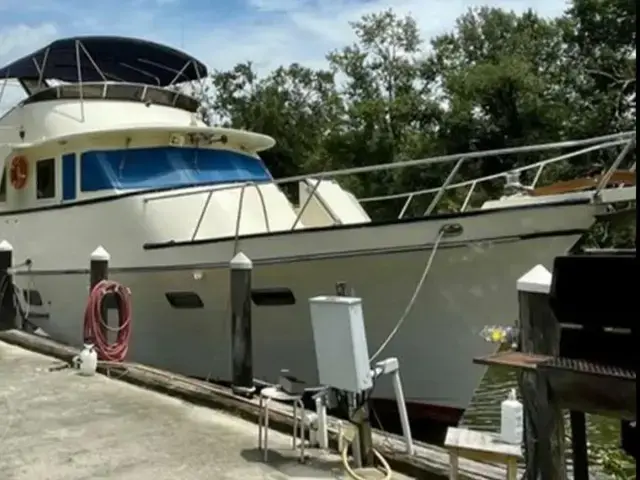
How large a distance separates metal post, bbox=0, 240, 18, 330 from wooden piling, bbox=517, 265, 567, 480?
7.27m

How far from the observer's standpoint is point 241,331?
5613 millimetres

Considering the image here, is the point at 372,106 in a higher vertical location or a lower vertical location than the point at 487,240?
higher

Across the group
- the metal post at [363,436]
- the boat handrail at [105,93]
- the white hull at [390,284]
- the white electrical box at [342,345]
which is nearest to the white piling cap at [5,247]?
the white hull at [390,284]

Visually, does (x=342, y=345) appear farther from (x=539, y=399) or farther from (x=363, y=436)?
(x=539, y=399)

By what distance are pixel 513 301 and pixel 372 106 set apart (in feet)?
82.4

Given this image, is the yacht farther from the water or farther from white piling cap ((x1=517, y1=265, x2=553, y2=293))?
white piling cap ((x1=517, y1=265, x2=553, y2=293))

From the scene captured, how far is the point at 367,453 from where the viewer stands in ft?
12.7

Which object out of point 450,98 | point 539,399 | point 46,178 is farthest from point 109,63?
point 450,98

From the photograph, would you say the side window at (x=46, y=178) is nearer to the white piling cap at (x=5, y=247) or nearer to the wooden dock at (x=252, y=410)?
the white piling cap at (x=5, y=247)

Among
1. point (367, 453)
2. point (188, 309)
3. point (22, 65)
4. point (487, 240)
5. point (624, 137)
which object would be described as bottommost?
point (367, 453)

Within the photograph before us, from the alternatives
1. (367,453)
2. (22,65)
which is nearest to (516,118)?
(22,65)

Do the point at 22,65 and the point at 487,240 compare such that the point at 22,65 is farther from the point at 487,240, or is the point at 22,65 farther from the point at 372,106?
the point at 372,106

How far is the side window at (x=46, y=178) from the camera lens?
8.94 metres

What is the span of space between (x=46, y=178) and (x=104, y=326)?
3.13 m
